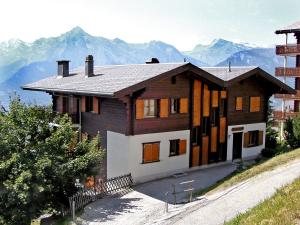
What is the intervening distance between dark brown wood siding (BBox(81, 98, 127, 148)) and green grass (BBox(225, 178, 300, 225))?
42.2 feet

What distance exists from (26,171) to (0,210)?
2.21 m

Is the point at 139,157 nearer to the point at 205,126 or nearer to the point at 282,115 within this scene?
the point at 205,126

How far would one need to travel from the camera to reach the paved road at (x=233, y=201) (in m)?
15.2

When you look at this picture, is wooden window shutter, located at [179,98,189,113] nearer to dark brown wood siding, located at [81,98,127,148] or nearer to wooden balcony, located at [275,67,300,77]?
dark brown wood siding, located at [81,98,127,148]

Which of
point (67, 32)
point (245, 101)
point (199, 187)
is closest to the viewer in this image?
point (199, 187)

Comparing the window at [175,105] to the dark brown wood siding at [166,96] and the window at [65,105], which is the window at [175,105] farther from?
the window at [65,105]

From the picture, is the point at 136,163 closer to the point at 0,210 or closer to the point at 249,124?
the point at 0,210

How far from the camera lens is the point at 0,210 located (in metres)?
18.3

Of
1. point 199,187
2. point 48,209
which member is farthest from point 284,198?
point 48,209

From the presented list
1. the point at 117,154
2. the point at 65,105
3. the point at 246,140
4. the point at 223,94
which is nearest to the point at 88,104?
the point at 65,105

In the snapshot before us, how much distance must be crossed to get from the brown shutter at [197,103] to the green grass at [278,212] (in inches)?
568

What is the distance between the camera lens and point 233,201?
16.7 meters

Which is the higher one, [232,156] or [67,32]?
[67,32]

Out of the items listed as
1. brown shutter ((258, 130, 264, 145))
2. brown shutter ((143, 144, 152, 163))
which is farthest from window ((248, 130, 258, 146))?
brown shutter ((143, 144, 152, 163))
